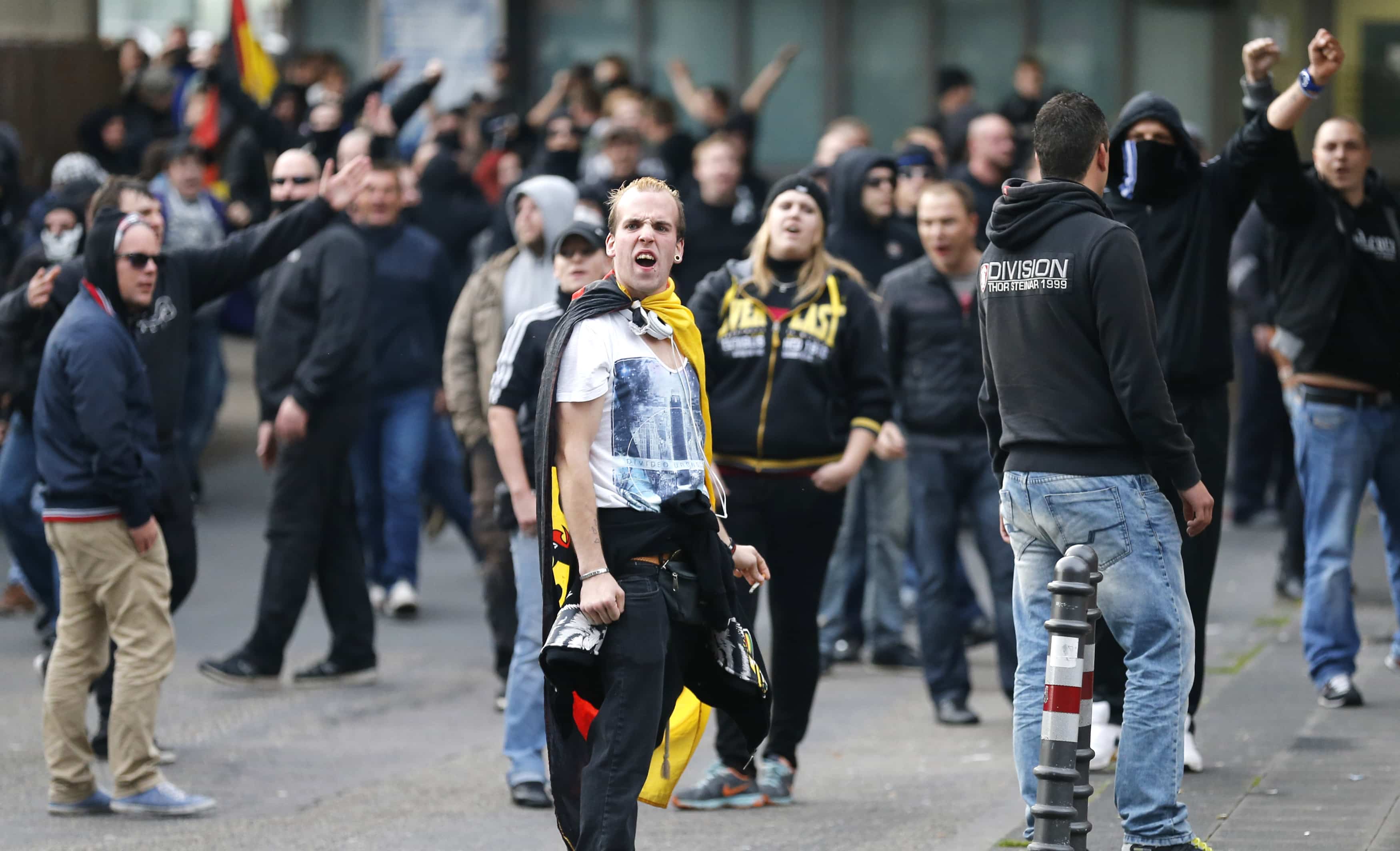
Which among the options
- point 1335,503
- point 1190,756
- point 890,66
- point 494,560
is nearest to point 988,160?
point 1335,503

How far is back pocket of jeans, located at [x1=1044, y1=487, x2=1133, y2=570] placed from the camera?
522 cm

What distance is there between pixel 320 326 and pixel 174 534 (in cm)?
194

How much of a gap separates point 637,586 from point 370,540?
5.92 metres

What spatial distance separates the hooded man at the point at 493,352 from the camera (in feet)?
26.0

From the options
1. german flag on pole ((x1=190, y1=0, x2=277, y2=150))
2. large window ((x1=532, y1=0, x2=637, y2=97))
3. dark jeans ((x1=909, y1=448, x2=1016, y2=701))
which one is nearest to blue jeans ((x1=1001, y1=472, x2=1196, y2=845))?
dark jeans ((x1=909, y1=448, x2=1016, y2=701))

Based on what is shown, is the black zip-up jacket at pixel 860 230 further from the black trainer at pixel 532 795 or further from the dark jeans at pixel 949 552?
the black trainer at pixel 532 795

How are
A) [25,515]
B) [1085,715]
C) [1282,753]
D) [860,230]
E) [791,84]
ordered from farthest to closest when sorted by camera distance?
[791,84] < [860,230] < [25,515] < [1282,753] < [1085,715]

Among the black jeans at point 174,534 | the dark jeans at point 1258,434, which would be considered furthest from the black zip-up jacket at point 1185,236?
the dark jeans at point 1258,434

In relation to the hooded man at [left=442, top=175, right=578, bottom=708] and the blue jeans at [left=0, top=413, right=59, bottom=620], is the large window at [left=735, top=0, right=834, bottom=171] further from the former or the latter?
the hooded man at [left=442, top=175, right=578, bottom=708]

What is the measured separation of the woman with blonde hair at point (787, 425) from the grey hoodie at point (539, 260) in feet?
3.26

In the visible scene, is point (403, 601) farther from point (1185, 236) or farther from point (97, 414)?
point (1185, 236)

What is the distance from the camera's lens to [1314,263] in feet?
25.5

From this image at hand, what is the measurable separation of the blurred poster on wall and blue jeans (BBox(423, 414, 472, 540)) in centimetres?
860

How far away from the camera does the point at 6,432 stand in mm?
9070
